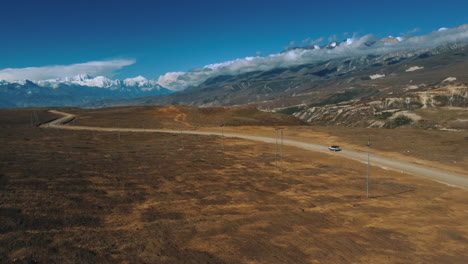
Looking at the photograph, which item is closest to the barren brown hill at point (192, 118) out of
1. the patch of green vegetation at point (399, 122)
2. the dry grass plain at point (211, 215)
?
the patch of green vegetation at point (399, 122)

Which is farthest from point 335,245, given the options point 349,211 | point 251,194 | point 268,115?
point 268,115

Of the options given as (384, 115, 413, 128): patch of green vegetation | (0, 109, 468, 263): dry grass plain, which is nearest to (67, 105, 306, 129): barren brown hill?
(384, 115, 413, 128): patch of green vegetation

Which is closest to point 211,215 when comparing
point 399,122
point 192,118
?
point 192,118

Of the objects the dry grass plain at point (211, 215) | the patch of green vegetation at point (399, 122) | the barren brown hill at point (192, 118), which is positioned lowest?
the patch of green vegetation at point (399, 122)

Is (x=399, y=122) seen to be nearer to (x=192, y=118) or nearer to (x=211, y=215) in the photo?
(x=192, y=118)

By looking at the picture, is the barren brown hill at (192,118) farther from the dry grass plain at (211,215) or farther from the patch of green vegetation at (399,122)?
the dry grass plain at (211,215)

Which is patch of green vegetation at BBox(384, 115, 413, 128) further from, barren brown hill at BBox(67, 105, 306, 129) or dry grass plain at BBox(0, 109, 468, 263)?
dry grass plain at BBox(0, 109, 468, 263)
